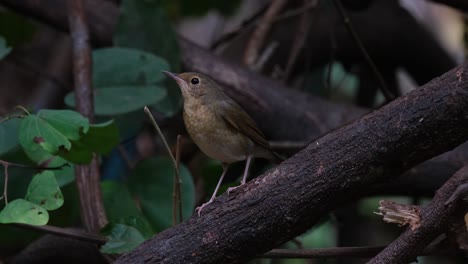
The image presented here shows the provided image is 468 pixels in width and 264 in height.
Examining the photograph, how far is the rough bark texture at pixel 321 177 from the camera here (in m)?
2.12

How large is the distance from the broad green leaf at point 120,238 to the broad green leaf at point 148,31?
1.30 meters

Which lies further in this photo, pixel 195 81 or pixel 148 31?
pixel 148 31

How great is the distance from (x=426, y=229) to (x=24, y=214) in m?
1.18

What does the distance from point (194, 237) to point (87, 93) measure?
1.28 metres

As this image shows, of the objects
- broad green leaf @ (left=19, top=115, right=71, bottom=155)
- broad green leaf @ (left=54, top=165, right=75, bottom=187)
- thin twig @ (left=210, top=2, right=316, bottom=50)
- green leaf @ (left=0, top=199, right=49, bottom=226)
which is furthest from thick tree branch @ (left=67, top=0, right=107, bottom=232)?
thin twig @ (left=210, top=2, right=316, bottom=50)

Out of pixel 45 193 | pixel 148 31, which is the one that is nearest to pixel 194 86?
pixel 148 31

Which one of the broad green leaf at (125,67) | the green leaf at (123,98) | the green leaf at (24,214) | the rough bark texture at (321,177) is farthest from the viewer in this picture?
the broad green leaf at (125,67)

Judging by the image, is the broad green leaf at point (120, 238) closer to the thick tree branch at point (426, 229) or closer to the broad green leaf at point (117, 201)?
the broad green leaf at point (117, 201)

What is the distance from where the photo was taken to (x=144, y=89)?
3523 millimetres

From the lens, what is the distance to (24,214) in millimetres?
2258

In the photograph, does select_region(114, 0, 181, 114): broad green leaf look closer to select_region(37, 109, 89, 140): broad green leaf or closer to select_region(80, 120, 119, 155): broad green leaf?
select_region(80, 120, 119, 155): broad green leaf

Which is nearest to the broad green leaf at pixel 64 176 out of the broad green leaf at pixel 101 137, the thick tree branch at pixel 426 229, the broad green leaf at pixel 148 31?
the broad green leaf at pixel 101 137

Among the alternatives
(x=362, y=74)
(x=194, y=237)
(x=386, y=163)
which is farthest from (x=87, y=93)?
(x=362, y=74)

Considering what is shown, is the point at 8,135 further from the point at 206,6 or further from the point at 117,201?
the point at 206,6
